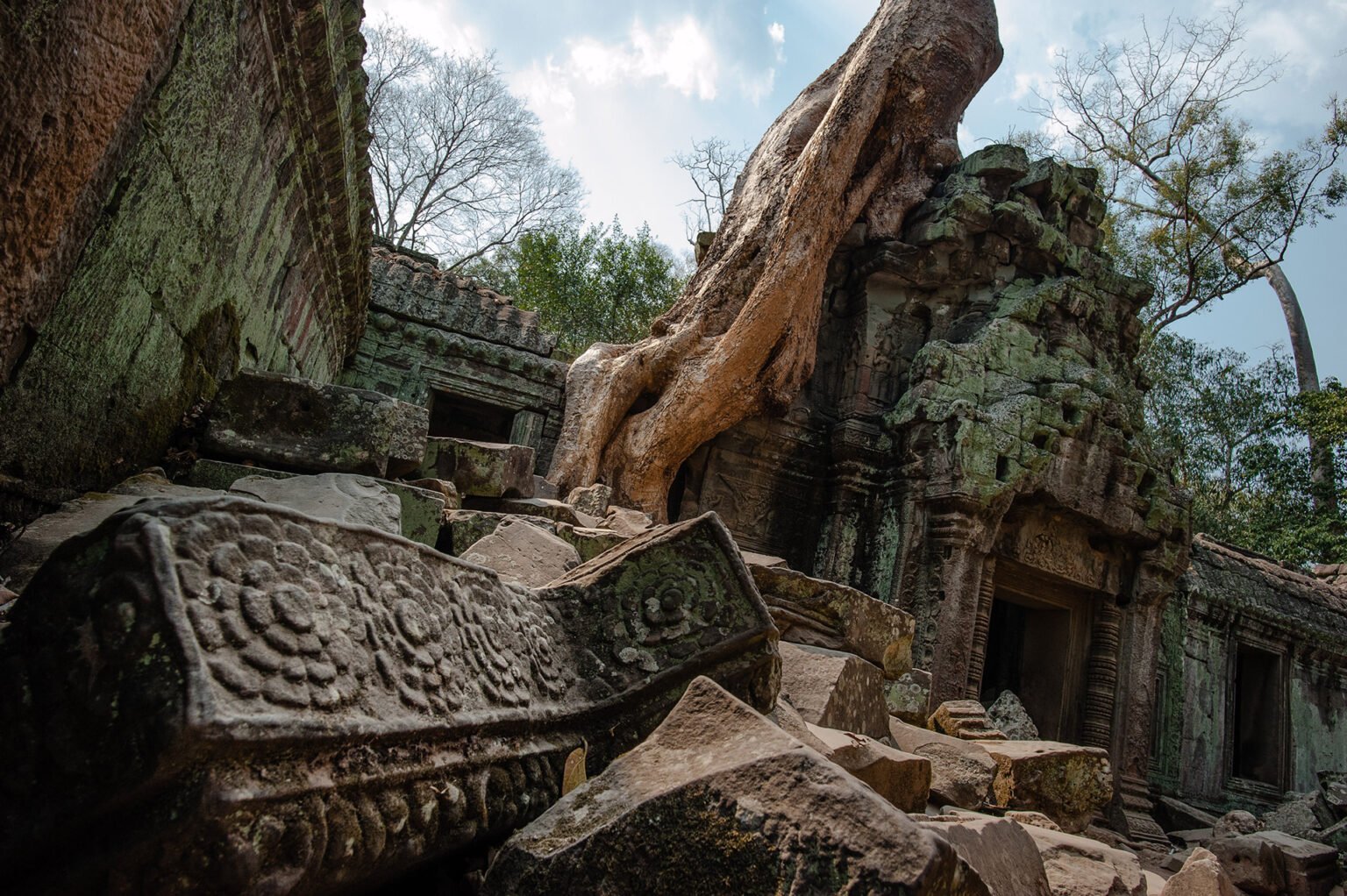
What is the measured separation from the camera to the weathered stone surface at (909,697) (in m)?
4.70

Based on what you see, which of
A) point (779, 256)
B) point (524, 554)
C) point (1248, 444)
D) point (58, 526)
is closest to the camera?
point (58, 526)

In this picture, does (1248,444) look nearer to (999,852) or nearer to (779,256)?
(779,256)

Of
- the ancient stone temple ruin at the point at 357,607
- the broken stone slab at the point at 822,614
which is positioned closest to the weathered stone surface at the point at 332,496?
the ancient stone temple ruin at the point at 357,607

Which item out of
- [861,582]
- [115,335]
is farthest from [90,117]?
[861,582]

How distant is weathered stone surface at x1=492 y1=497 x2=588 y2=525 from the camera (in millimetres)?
3982

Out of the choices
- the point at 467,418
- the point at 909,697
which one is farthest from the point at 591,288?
the point at 909,697

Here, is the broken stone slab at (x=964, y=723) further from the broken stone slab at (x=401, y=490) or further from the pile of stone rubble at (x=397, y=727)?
the broken stone slab at (x=401, y=490)

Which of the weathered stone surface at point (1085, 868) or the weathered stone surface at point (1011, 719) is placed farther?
the weathered stone surface at point (1011, 719)

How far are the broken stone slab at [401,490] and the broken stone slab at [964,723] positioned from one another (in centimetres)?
325

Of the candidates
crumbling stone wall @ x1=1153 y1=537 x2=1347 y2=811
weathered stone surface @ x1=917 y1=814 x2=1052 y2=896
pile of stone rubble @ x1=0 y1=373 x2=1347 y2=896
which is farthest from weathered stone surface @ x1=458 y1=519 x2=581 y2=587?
crumbling stone wall @ x1=1153 y1=537 x2=1347 y2=811

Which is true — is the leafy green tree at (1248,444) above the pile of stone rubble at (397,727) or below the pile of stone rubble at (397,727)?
above

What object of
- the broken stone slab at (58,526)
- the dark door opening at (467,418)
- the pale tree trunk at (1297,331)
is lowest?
the broken stone slab at (58,526)

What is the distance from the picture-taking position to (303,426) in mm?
2902

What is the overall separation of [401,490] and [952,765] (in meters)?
2.39
